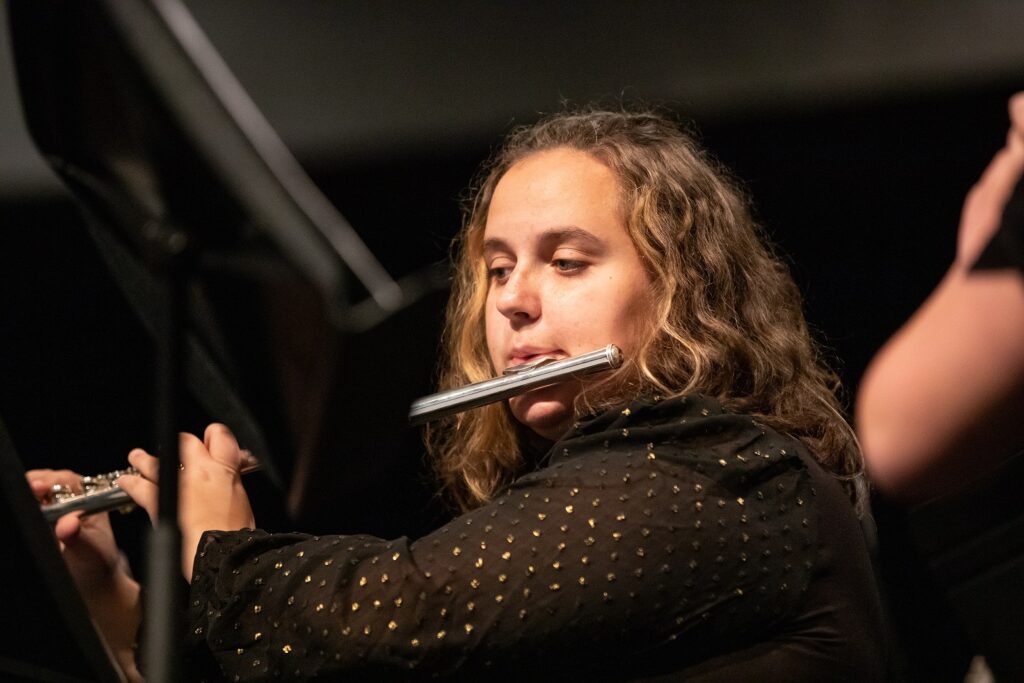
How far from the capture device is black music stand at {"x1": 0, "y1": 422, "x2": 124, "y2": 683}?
1230 mm

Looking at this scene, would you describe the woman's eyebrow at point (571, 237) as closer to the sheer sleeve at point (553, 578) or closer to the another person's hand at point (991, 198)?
the sheer sleeve at point (553, 578)

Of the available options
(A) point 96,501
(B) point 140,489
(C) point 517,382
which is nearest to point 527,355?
(C) point 517,382

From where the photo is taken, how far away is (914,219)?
2.57m

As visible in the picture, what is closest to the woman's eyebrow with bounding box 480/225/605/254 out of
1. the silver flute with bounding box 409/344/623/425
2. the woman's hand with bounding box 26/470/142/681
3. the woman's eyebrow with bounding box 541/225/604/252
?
the woman's eyebrow with bounding box 541/225/604/252

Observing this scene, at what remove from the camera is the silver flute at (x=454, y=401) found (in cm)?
149

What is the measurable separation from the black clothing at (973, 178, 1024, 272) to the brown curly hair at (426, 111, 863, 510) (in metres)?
0.73

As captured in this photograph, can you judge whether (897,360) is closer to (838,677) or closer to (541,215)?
(838,677)

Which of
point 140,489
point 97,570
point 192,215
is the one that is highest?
point 192,215

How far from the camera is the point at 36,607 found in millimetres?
1269

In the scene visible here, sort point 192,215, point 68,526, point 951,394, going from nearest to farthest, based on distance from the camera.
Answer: point 951,394
point 192,215
point 68,526

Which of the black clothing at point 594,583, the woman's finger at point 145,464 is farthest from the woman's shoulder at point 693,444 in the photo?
the woman's finger at point 145,464

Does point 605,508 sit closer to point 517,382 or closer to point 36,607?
point 517,382

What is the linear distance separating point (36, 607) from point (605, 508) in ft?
2.04

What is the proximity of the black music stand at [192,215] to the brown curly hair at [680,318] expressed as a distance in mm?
627
